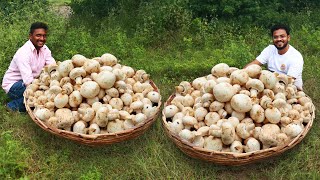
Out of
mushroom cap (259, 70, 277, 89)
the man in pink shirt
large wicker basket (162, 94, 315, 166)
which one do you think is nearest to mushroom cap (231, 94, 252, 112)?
mushroom cap (259, 70, 277, 89)

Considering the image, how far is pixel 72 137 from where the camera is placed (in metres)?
4.27

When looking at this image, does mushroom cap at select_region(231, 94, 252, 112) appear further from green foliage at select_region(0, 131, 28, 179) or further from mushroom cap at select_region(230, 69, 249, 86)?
green foliage at select_region(0, 131, 28, 179)

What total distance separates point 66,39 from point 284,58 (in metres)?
4.00

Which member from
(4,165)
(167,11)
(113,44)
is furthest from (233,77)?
(167,11)

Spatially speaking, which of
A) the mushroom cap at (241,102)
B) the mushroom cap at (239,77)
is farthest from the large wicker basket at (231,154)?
the mushroom cap at (239,77)

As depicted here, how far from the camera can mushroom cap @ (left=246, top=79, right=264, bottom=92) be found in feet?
13.9

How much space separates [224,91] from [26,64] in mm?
2798

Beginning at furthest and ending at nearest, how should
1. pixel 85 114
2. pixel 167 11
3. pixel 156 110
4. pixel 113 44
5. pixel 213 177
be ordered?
pixel 167 11
pixel 113 44
pixel 156 110
pixel 85 114
pixel 213 177

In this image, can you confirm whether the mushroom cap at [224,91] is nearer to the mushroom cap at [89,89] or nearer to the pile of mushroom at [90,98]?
the pile of mushroom at [90,98]

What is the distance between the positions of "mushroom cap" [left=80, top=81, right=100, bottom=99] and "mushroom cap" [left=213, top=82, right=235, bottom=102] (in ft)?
4.51

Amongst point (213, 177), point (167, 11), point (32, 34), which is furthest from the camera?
point (167, 11)

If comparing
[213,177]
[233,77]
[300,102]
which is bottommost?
[213,177]

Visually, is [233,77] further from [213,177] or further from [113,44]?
[113,44]

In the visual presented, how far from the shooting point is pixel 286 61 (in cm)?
504
